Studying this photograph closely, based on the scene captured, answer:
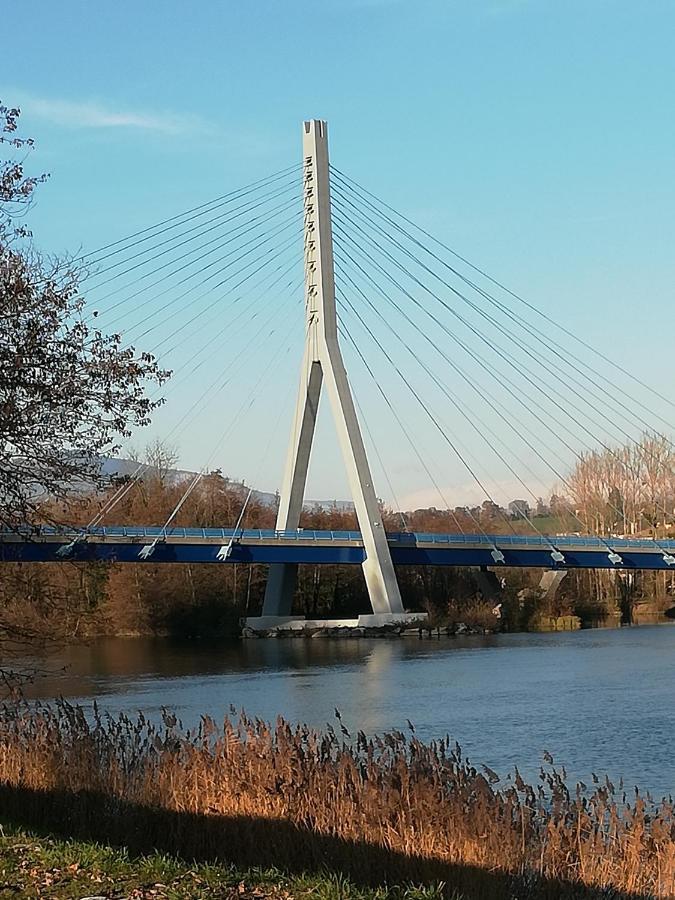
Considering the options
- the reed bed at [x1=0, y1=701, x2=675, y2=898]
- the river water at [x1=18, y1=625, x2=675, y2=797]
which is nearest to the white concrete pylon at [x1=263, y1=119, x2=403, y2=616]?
the river water at [x1=18, y1=625, x2=675, y2=797]

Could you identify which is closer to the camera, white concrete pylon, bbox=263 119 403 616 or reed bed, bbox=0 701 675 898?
reed bed, bbox=0 701 675 898

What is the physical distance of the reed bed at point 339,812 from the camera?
721 centimetres

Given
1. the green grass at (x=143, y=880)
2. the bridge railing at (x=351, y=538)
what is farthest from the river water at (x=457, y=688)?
the green grass at (x=143, y=880)

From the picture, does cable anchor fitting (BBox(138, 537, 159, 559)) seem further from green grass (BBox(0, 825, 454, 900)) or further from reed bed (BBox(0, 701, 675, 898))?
green grass (BBox(0, 825, 454, 900))

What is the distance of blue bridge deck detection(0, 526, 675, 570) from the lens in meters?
42.8

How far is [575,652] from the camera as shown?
34.2 m

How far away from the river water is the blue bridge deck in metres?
3.06

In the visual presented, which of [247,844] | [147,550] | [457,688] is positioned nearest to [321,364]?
[147,550]

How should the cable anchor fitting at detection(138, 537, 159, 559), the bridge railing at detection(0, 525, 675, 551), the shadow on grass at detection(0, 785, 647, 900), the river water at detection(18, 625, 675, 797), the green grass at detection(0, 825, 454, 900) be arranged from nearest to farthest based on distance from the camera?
the green grass at detection(0, 825, 454, 900), the shadow on grass at detection(0, 785, 647, 900), the river water at detection(18, 625, 675, 797), the cable anchor fitting at detection(138, 537, 159, 559), the bridge railing at detection(0, 525, 675, 551)

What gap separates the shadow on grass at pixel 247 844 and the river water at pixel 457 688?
2.31 meters

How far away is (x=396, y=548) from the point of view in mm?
45594

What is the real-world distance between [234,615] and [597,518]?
1871 cm

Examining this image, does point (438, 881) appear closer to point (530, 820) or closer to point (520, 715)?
point (530, 820)

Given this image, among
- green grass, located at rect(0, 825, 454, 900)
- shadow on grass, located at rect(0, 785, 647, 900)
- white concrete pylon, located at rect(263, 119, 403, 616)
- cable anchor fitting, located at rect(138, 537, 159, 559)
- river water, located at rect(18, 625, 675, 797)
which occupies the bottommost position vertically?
river water, located at rect(18, 625, 675, 797)
